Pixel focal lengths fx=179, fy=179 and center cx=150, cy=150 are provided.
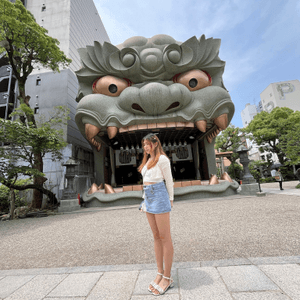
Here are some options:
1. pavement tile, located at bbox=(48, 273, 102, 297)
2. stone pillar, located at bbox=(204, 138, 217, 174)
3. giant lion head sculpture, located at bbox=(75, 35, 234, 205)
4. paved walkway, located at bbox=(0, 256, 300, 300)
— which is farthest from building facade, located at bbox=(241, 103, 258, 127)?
pavement tile, located at bbox=(48, 273, 102, 297)

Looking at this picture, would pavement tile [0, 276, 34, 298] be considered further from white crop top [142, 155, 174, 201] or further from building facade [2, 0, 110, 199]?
building facade [2, 0, 110, 199]

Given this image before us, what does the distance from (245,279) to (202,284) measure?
1.71 ft

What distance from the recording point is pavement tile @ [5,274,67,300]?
215 cm

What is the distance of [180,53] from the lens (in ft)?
36.1

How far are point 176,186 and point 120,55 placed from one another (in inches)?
346

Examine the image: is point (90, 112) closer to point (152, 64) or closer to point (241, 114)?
point (152, 64)

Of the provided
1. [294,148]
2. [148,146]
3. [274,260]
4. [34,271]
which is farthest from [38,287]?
[294,148]

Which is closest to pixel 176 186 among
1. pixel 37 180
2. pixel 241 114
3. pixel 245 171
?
pixel 245 171

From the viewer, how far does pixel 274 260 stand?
8.36 ft

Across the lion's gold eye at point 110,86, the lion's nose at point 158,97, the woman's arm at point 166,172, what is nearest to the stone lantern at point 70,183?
the lion's gold eye at point 110,86

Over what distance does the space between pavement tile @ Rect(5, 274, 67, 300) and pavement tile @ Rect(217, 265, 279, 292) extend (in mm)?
2200

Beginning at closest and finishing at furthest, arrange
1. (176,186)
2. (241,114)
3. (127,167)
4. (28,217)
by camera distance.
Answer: (28,217), (176,186), (127,167), (241,114)

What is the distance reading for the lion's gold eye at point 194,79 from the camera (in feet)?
36.7

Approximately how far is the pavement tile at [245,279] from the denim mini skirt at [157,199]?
110cm
